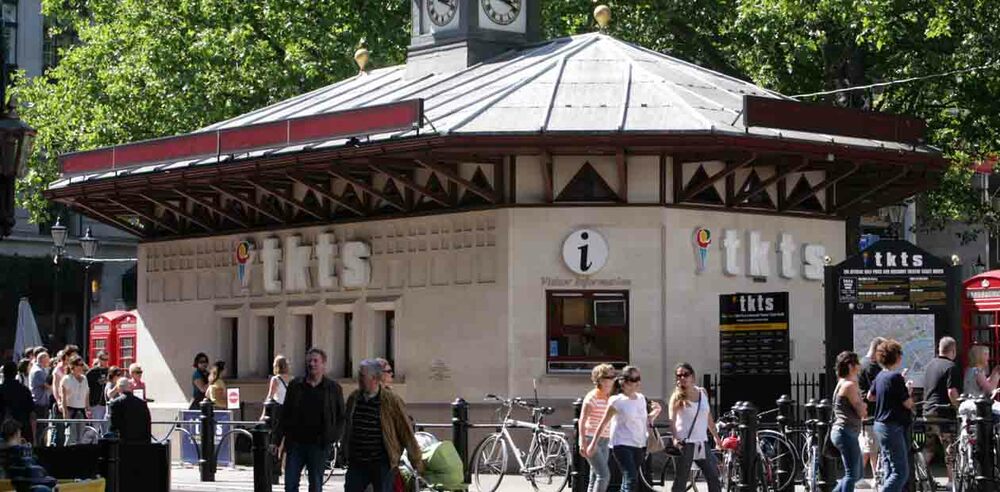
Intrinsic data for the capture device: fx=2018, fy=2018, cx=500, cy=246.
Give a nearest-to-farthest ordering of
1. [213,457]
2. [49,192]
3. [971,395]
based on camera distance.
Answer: [971,395], [213,457], [49,192]

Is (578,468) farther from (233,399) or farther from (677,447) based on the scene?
(233,399)

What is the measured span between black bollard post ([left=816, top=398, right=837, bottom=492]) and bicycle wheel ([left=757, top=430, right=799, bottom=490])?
123cm

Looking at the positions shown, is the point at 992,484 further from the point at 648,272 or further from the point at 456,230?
the point at 456,230

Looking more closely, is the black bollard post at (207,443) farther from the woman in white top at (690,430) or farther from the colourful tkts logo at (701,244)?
the woman in white top at (690,430)

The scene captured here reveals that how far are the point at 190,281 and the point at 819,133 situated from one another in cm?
1358

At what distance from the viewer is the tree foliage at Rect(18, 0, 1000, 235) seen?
39.1m

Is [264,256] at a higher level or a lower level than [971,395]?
higher

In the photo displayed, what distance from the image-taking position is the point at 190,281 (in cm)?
3841

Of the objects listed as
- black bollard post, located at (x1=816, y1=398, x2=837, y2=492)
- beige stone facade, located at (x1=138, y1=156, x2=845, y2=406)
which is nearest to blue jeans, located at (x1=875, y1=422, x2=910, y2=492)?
black bollard post, located at (x1=816, y1=398, x2=837, y2=492)

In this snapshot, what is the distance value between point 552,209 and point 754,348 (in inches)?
148

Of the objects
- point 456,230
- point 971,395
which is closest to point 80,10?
point 456,230

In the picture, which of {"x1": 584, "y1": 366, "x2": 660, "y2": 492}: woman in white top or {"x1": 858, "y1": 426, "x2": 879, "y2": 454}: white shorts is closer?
{"x1": 584, "y1": 366, "x2": 660, "y2": 492}: woman in white top

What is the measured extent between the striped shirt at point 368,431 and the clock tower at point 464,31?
58.9 feet

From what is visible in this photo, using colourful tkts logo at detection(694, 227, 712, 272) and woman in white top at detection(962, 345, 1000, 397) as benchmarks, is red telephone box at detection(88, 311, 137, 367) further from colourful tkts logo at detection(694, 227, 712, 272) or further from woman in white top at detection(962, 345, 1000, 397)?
woman in white top at detection(962, 345, 1000, 397)
